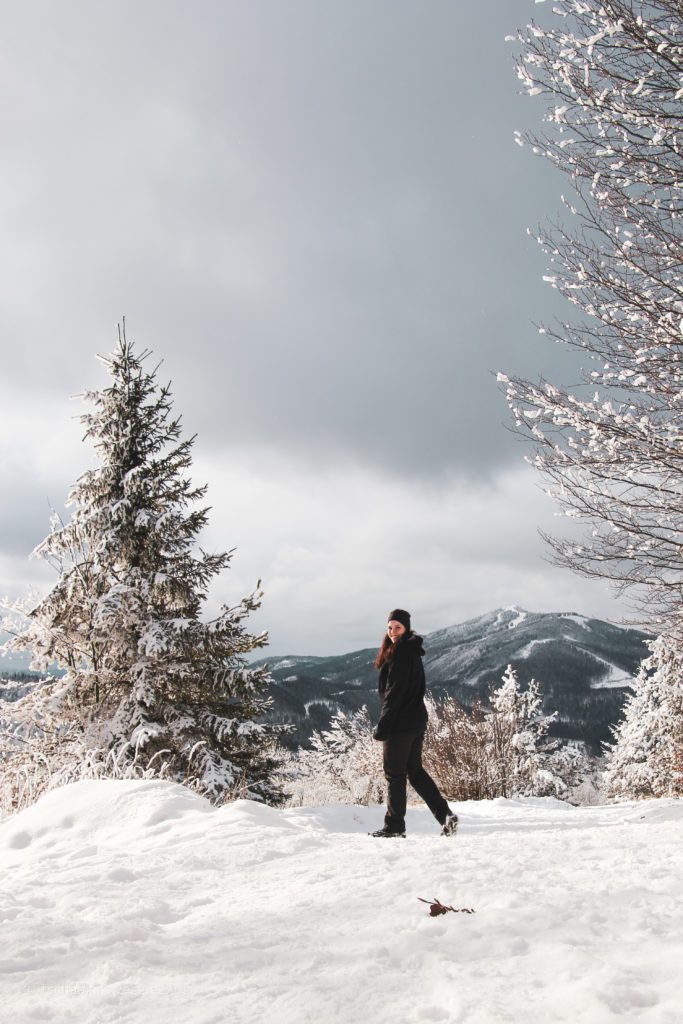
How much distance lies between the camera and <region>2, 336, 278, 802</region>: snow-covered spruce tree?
1205 cm

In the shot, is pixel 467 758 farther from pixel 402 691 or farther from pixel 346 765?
pixel 346 765

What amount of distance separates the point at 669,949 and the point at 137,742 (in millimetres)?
10664

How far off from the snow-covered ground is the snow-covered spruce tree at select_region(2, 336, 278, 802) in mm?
7920

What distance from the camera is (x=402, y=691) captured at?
5.43 metres

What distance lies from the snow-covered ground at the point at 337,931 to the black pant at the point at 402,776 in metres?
0.77

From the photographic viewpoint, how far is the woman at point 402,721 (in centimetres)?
536

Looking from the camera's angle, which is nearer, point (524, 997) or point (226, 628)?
point (524, 997)

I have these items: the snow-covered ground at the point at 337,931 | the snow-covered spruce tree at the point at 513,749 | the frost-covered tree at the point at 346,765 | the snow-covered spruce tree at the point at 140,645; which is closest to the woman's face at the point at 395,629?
the snow-covered ground at the point at 337,931

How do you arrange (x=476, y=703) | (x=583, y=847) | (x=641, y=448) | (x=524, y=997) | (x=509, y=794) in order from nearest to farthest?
(x=524, y=997), (x=583, y=847), (x=641, y=448), (x=509, y=794), (x=476, y=703)

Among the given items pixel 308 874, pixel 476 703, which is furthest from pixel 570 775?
pixel 308 874

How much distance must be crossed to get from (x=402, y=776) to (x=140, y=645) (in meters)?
8.07

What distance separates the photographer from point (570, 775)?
3434 cm

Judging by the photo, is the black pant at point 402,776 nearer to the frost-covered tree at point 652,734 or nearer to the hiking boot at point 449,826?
the hiking boot at point 449,826

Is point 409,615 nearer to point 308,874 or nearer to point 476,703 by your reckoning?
point 308,874
